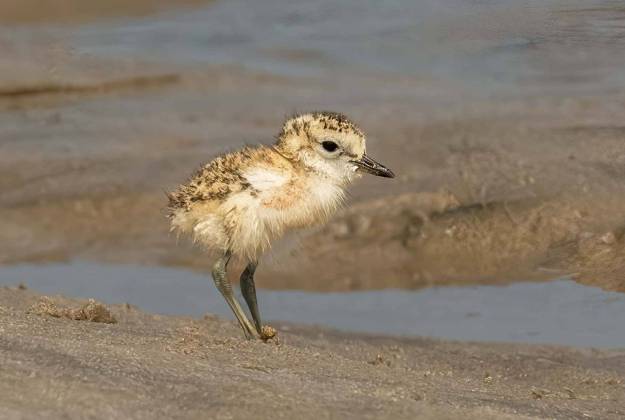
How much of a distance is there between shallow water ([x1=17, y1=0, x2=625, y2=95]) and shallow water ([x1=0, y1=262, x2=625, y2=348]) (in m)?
1.41

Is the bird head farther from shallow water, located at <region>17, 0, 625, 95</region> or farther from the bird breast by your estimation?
shallow water, located at <region>17, 0, 625, 95</region>

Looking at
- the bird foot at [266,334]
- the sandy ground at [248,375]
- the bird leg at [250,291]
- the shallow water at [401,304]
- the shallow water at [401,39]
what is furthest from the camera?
the shallow water at [401,39]

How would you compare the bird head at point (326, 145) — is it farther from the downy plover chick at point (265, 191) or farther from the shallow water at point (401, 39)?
the shallow water at point (401, 39)

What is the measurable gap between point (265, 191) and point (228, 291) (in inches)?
17.4

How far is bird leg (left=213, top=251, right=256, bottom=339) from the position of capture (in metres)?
5.40

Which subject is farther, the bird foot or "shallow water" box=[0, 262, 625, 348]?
"shallow water" box=[0, 262, 625, 348]

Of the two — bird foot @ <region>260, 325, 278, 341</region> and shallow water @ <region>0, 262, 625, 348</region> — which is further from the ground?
shallow water @ <region>0, 262, 625, 348</region>

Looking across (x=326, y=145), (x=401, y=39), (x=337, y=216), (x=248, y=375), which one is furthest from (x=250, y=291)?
(x=401, y=39)

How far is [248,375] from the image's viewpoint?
4.27 m

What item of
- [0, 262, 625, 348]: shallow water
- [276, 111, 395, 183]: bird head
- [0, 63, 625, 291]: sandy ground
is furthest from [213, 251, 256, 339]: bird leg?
[0, 262, 625, 348]: shallow water

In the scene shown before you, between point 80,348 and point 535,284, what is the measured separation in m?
3.22

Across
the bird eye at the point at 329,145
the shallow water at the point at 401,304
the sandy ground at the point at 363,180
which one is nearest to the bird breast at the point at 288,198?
the bird eye at the point at 329,145

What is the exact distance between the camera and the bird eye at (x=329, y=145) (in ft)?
18.0

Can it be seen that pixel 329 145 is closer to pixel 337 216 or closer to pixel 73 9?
pixel 337 216
